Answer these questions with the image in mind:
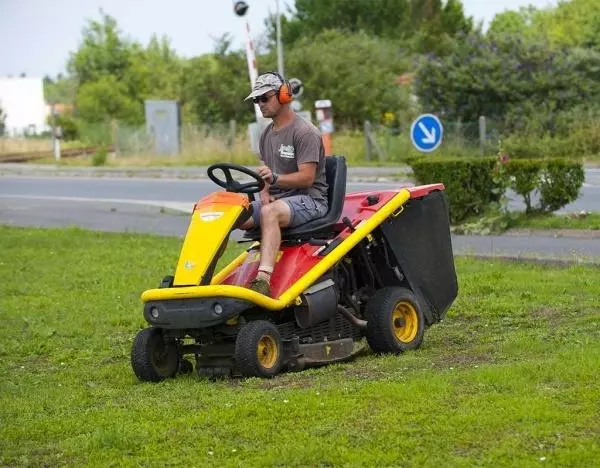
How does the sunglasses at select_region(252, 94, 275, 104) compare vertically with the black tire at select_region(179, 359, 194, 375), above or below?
above

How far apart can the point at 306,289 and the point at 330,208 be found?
70 cm

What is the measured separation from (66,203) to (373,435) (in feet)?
69.6

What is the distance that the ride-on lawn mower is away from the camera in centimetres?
840

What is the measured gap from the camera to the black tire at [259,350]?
8250 millimetres

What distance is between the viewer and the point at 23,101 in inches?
4437

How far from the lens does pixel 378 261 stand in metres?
9.53

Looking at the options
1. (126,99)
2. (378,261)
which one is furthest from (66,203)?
(126,99)

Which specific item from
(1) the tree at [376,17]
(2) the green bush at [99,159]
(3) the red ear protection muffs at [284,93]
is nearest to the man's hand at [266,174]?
(3) the red ear protection muffs at [284,93]

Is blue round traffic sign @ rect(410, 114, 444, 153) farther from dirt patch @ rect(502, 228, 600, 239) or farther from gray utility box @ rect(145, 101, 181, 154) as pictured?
gray utility box @ rect(145, 101, 181, 154)

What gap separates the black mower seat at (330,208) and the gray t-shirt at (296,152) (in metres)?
0.07

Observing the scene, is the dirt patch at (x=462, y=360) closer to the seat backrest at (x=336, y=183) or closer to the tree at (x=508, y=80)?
the seat backrest at (x=336, y=183)

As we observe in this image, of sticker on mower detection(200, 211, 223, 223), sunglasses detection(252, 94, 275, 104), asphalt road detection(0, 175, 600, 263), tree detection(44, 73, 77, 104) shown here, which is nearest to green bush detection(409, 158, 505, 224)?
asphalt road detection(0, 175, 600, 263)

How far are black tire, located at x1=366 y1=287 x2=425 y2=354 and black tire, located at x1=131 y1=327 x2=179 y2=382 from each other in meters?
1.30

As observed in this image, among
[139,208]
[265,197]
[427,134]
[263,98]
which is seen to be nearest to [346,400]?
[265,197]
